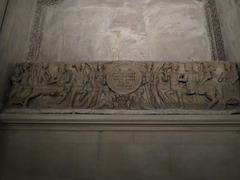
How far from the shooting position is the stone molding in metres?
6.37

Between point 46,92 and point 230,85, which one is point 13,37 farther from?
point 230,85

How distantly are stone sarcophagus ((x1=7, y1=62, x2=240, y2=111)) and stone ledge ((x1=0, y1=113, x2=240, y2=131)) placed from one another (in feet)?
0.99

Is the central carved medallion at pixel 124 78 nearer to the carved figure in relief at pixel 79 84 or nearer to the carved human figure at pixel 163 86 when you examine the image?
the carved human figure at pixel 163 86

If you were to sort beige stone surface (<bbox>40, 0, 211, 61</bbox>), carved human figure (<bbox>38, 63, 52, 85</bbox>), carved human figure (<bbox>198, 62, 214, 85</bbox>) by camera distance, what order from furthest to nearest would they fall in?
beige stone surface (<bbox>40, 0, 211, 61</bbox>)
carved human figure (<bbox>38, 63, 52, 85</bbox>)
carved human figure (<bbox>198, 62, 214, 85</bbox>)

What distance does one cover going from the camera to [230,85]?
5.31m

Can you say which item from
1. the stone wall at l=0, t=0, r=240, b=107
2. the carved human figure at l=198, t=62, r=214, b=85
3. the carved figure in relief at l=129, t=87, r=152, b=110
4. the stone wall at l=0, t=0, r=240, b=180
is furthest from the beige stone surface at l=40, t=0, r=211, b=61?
the stone wall at l=0, t=0, r=240, b=180

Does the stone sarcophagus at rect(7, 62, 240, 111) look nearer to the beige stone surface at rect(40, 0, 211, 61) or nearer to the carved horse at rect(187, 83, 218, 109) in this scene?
the carved horse at rect(187, 83, 218, 109)

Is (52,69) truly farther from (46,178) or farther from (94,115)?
(46,178)

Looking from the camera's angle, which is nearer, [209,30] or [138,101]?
[138,101]

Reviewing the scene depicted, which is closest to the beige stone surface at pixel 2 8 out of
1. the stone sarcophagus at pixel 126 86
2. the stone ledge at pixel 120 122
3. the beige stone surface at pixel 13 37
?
the beige stone surface at pixel 13 37

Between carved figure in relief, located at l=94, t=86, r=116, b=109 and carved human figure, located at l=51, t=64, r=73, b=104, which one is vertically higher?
carved human figure, located at l=51, t=64, r=73, b=104

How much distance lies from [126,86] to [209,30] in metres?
3.18

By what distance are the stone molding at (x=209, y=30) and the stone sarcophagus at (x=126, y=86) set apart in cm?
85

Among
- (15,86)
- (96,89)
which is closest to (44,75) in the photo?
(15,86)
